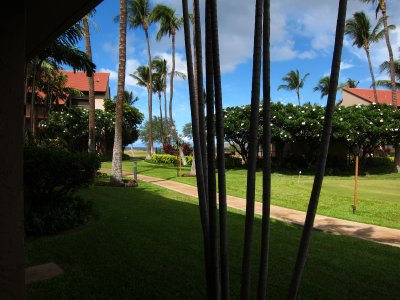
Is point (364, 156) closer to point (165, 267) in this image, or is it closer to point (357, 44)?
point (357, 44)

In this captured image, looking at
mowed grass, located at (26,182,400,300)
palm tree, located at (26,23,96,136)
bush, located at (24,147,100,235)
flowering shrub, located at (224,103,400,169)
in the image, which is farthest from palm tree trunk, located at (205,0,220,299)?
flowering shrub, located at (224,103,400,169)

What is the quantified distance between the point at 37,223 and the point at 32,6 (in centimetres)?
385

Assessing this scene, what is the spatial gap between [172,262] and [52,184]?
2690 mm

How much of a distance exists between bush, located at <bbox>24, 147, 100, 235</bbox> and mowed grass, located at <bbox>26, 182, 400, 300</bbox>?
30cm

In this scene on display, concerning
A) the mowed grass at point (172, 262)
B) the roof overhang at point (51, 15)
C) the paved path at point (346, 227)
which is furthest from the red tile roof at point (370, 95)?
the roof overhang at point (51, 15)

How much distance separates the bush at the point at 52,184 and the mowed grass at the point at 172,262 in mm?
302

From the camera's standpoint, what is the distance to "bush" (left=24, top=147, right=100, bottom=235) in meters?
6.07

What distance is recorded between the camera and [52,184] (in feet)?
21.1

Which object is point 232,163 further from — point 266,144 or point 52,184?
point 266,144

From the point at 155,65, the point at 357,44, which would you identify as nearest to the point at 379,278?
the point at 357,44

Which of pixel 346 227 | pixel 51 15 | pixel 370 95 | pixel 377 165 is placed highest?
pixel 370 95

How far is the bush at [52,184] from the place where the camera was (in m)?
6.07

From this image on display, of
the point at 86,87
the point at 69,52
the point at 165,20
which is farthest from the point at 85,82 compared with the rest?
the point at 69,52

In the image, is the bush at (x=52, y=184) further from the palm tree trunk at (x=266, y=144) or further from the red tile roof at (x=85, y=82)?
the red tile roof at (x=85, y=82)
